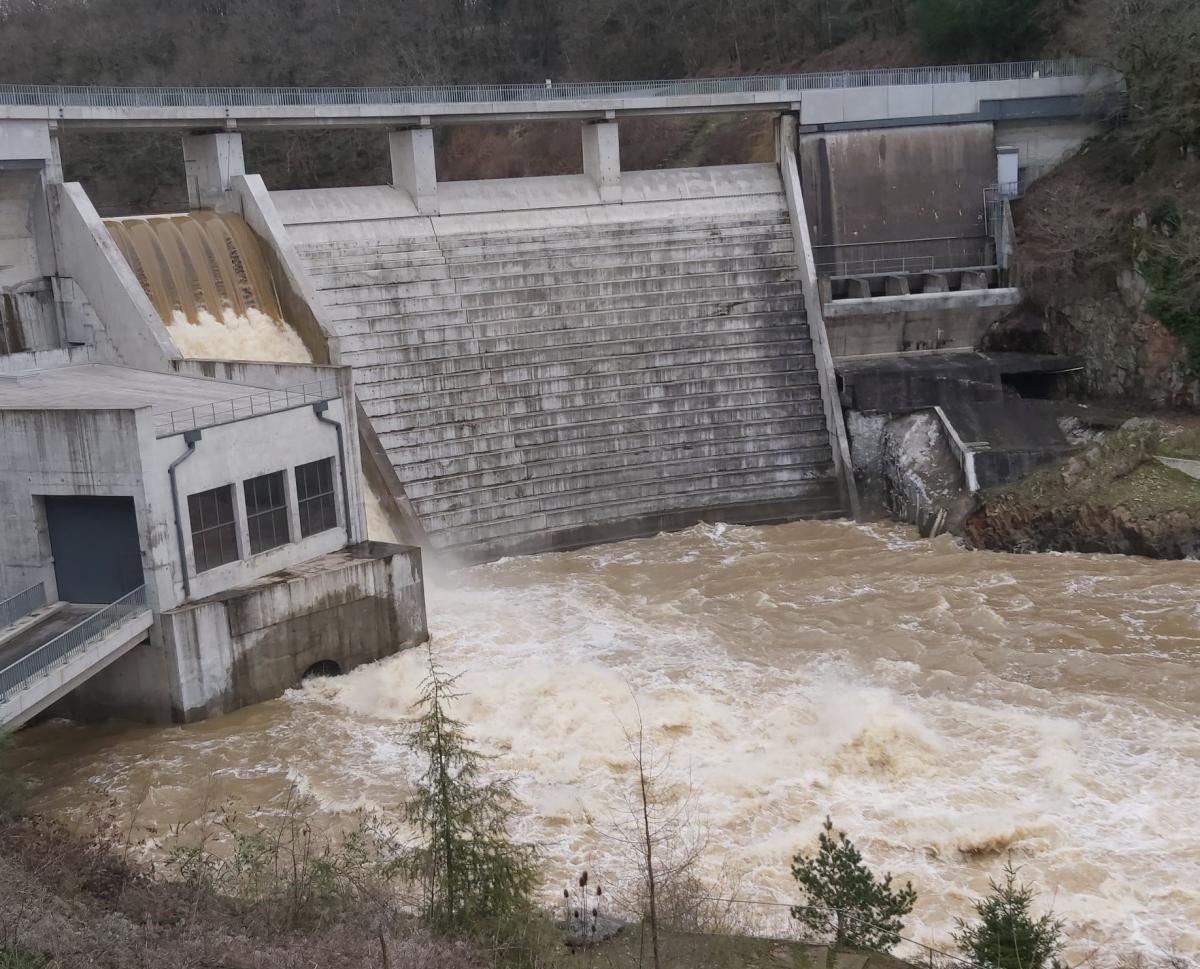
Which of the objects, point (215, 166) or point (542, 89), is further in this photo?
point (542, 89)

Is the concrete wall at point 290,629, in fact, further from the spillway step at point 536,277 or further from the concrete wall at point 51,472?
the spillway step at point 536,277

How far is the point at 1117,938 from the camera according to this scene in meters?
10.5

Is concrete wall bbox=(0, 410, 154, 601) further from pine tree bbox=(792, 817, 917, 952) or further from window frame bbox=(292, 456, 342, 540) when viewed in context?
pine tree bbox=(792, 817, 917, 952)

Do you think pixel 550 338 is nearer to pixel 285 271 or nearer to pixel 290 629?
pixel 285 271

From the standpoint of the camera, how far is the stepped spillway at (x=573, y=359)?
22.2m

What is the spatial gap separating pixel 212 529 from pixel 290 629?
1464mm

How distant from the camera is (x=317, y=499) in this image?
17031 millimetres

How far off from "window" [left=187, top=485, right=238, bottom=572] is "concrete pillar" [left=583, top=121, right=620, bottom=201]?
41.3 feet

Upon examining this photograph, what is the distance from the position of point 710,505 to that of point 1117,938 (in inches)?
526

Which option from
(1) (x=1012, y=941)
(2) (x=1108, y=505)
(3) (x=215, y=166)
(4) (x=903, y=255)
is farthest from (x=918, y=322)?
(1) (x=1012, y=941)

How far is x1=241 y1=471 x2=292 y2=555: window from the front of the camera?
52.7 ft

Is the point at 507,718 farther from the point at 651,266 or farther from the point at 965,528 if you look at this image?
the point at 651,266

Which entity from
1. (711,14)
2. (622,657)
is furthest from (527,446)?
(711,14)

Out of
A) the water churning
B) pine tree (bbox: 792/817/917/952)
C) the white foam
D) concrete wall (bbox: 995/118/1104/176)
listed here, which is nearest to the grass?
concrete wall (bbox: 995/118/1104/176)
